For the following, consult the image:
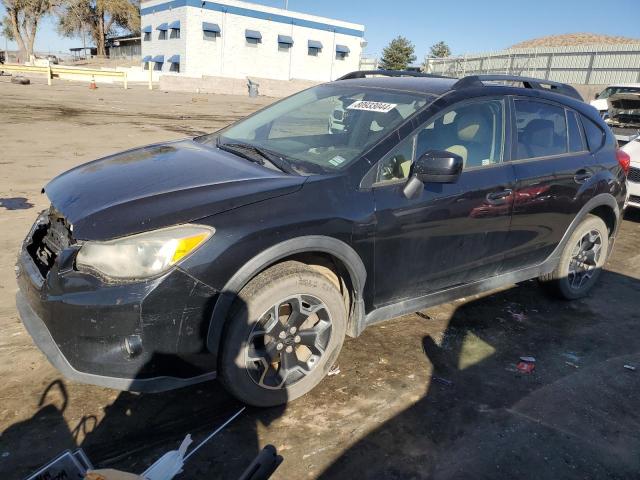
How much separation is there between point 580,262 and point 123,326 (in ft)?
12.8

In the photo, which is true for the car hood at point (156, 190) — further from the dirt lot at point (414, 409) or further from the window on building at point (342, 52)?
the window on building at point (342, 52)

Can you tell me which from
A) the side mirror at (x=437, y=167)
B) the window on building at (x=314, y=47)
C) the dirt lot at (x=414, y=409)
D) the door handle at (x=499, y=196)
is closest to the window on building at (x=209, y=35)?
the window on building at (x=314, y=47)

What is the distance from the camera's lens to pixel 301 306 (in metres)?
2.80

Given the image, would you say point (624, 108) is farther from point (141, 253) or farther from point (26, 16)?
point (26, 16)

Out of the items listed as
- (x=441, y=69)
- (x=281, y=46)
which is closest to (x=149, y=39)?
(x=281, y=46)

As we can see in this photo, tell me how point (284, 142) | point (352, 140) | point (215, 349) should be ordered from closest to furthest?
point (215, 349)
point (352, 140)
point (284, 142)

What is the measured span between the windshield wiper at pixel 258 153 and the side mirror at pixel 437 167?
2.53 ft

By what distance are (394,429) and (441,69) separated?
120ft

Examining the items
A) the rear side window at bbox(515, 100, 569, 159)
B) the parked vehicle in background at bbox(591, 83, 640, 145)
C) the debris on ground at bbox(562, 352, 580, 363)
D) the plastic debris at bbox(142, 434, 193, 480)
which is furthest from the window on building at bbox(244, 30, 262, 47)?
the plastic debris at bbox(142, 434, 193, 480)

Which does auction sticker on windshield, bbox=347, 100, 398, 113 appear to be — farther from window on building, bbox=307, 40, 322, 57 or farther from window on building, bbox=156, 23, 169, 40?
window on building, bbox=307, 40, 322, 57

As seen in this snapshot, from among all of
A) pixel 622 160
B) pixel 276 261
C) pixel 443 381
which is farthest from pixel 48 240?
pixel 622 160

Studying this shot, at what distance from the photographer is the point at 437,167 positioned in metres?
2.99

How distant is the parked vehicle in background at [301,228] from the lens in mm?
2404

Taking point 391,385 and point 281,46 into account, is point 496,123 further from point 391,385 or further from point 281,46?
point 281,46
